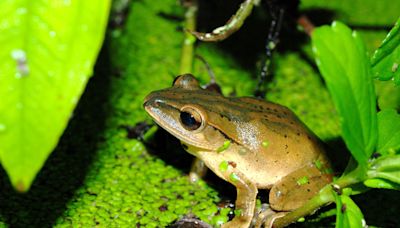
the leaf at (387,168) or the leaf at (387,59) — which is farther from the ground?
the leaf at (387,59)

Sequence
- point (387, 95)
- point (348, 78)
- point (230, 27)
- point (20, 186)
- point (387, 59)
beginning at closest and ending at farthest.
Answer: point (20, 186) < point (348, 78) < point (387, 59) < point (230, 27) < point (387, 95)

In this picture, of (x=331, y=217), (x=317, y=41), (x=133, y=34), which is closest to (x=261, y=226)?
(x=331, y=217)

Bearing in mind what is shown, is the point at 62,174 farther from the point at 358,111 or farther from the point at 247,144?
the point at 358,111

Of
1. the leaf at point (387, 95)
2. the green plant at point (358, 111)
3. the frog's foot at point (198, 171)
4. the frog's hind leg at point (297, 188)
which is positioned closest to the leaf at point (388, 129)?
the green plant at point (358, 111)

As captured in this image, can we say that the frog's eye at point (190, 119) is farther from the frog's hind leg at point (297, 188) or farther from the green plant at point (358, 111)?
the green plant at point (358, 111)

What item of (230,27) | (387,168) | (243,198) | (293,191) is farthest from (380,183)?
(230,27)

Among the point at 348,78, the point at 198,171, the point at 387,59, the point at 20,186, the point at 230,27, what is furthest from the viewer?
the point at 198,171

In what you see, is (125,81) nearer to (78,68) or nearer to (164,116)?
(164,116)

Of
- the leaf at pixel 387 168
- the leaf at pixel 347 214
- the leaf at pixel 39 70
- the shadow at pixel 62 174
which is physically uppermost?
the leaf at pixel 39 70
